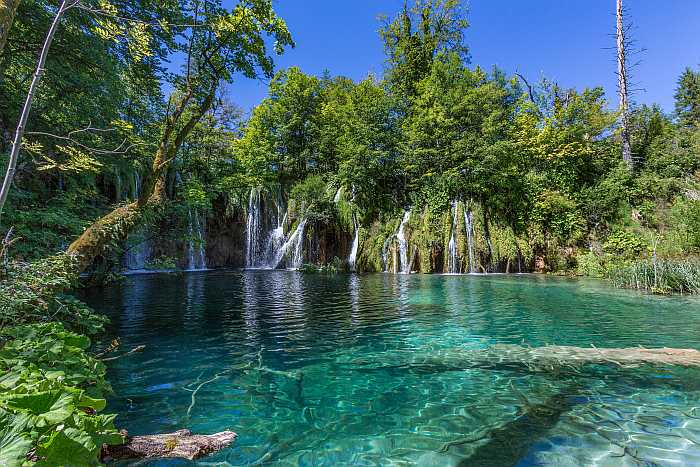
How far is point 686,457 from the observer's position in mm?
2918

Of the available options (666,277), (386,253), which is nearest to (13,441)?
(666,277)

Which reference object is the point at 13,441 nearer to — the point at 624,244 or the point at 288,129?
the point at 624,244

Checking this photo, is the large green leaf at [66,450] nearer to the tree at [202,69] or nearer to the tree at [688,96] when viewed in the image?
the tree at [202,69]

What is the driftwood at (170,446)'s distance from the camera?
9.44 ft

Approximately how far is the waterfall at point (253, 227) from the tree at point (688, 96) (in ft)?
136

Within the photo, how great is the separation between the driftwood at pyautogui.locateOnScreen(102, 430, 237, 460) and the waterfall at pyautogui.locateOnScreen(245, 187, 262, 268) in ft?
82.8

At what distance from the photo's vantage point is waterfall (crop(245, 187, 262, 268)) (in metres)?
27.9

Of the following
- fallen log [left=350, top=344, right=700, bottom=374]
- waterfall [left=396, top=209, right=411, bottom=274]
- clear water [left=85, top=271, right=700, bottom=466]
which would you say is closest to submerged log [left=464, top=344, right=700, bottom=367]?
fallen log [left=350, top=344, right=700, bottom=374]

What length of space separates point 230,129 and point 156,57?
80.9 ft

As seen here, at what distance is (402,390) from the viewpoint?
4457mm

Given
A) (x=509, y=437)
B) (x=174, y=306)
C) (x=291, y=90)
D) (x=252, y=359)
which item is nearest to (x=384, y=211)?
(x=291, y=90)

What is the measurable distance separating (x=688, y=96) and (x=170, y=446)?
172 ft

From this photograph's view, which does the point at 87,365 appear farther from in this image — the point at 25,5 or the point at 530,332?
the point at 25,5

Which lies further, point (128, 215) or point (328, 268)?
point (328, 268)
